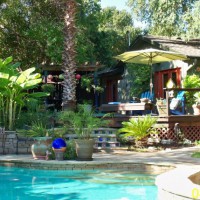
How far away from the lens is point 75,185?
7996 mm

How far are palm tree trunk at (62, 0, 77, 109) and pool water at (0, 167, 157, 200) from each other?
637 cm

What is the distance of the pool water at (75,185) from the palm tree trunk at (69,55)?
20.9ft

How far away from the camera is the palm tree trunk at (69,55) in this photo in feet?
51.1

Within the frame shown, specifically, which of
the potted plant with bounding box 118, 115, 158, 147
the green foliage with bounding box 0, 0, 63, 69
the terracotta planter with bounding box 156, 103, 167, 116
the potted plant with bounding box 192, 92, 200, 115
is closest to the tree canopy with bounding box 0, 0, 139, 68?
the green foliage with bounding box 0, 0, 63, 69

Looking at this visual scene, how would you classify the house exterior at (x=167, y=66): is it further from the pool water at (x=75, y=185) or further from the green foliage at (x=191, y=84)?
the pool water at (x=75, y=185)

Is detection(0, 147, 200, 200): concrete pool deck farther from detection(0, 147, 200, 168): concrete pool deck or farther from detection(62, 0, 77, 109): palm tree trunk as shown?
detection(62, 0, 77, 109): palm tree trunk

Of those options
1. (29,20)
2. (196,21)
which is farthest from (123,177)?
(29,20)

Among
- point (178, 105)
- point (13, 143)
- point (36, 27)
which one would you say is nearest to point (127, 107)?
point (178, 105)

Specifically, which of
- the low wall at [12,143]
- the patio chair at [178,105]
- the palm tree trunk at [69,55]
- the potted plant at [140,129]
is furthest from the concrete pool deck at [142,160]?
the palm tree trunk at [69,55]

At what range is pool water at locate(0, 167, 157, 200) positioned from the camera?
7.10 m

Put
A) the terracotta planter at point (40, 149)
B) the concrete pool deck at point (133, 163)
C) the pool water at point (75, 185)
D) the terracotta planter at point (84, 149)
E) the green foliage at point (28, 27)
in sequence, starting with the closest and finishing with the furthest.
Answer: the pool water at point (75, 185) → the concrete pool deck at point (133, 163) → the terracotta planter at point (84, 149) → the terracotta planter at point (40, 149) → the green foliage at point (28, 27)

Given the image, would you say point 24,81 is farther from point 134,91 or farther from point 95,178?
point 134,91

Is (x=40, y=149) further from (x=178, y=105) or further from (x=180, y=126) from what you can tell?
(x=178, y=105)

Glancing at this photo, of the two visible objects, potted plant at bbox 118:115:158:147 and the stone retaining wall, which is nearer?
the stone retaining wall
